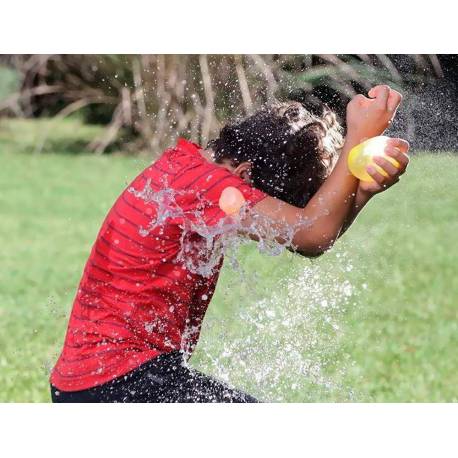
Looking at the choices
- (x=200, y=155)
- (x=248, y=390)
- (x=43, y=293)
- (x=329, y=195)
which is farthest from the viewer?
(x=43, y=293)

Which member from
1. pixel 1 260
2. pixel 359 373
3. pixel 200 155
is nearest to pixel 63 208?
pixel 1 260

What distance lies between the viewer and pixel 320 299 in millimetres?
3562

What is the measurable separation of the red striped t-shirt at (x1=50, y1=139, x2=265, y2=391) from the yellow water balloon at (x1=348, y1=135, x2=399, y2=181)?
240 mm

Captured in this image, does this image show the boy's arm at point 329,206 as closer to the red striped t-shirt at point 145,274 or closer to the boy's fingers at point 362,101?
the boy's fingers at point 362,101

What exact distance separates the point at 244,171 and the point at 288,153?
0.36 feet

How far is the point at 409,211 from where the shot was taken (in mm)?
4770

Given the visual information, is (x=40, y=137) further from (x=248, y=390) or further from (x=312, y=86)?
(x=248, y=390)

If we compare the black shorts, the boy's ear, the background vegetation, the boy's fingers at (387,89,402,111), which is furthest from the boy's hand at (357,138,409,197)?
the background vegetation

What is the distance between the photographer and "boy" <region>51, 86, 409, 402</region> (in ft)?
6.89

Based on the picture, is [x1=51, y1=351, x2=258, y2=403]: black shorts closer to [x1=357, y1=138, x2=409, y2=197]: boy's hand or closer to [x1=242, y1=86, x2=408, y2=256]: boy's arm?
[x1=242, y1=86, x2=408, y2=256]: boy's arm

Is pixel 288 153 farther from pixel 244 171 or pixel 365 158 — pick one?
pixel 365 158

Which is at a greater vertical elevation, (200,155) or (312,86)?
(200,155)

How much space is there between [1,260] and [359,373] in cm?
200

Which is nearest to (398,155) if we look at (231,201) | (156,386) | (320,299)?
(231,201)
